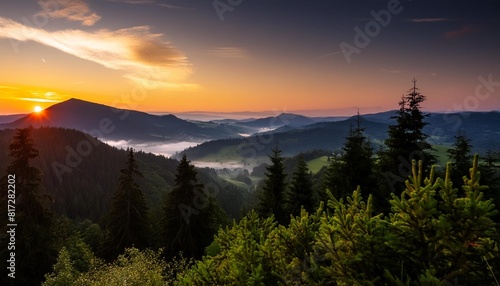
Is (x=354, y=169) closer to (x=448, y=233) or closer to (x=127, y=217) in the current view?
(x=448, y=233)

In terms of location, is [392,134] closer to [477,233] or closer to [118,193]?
[477,233]

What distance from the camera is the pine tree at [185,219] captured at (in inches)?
1594

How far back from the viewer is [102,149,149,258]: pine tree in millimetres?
41094

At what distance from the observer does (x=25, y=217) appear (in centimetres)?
3139

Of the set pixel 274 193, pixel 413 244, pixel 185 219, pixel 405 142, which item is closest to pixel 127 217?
pixel 185 219

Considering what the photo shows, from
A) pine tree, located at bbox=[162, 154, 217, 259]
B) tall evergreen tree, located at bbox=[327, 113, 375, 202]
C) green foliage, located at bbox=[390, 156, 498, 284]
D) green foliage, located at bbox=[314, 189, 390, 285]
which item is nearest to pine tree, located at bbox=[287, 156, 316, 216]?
tall evergreen tree, located at bbox=[327, 113, 375, 202]

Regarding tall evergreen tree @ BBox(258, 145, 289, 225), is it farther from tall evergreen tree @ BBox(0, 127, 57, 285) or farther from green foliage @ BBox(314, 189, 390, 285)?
green foliage @ BBox(314, 189, 390, 285)

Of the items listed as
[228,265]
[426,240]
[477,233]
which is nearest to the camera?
[477,233]

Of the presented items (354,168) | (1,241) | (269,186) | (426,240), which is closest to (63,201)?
(1,241)

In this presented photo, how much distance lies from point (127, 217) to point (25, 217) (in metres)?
12.4

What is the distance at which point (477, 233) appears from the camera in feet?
18.4

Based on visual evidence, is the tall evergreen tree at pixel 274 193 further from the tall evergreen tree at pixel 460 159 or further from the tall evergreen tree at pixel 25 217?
the tall evergreen tree at pixel 25 217

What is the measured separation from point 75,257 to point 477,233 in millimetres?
52227

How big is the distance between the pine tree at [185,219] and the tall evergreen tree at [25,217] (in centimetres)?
1403
